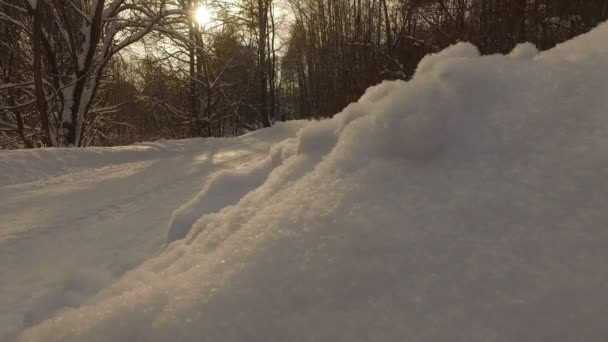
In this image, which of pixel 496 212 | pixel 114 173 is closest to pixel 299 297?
pixel 496 212

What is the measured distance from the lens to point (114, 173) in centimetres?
365

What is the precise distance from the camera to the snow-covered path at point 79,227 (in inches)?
55.1

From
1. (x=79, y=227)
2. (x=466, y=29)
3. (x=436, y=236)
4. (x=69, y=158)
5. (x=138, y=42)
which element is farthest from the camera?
(x=138, y=42)

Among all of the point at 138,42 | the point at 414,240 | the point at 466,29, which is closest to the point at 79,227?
the point at 414,240

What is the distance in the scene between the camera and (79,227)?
2.13m

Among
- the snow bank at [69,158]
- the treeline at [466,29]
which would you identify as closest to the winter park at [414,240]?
the snow bank at [69,158]

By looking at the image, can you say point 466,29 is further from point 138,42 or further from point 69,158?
point 138,42

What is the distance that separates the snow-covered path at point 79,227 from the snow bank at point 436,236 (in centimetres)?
67

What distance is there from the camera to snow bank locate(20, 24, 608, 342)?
0.56m

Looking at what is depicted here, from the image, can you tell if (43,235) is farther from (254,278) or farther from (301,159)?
(254,278)

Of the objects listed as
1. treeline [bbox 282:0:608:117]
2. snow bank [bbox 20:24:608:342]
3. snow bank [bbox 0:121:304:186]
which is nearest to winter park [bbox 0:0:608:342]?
snow bank [bbox 20:24:608:342]

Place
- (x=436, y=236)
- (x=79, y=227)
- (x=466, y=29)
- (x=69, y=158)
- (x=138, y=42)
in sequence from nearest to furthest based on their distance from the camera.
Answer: (x=436, y=236), (x=79, y=227), (x=69, y=158), (x=466, y=29), (x=138, y=42)

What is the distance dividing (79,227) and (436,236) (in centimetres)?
209

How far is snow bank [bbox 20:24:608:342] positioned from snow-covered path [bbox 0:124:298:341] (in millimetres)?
672
